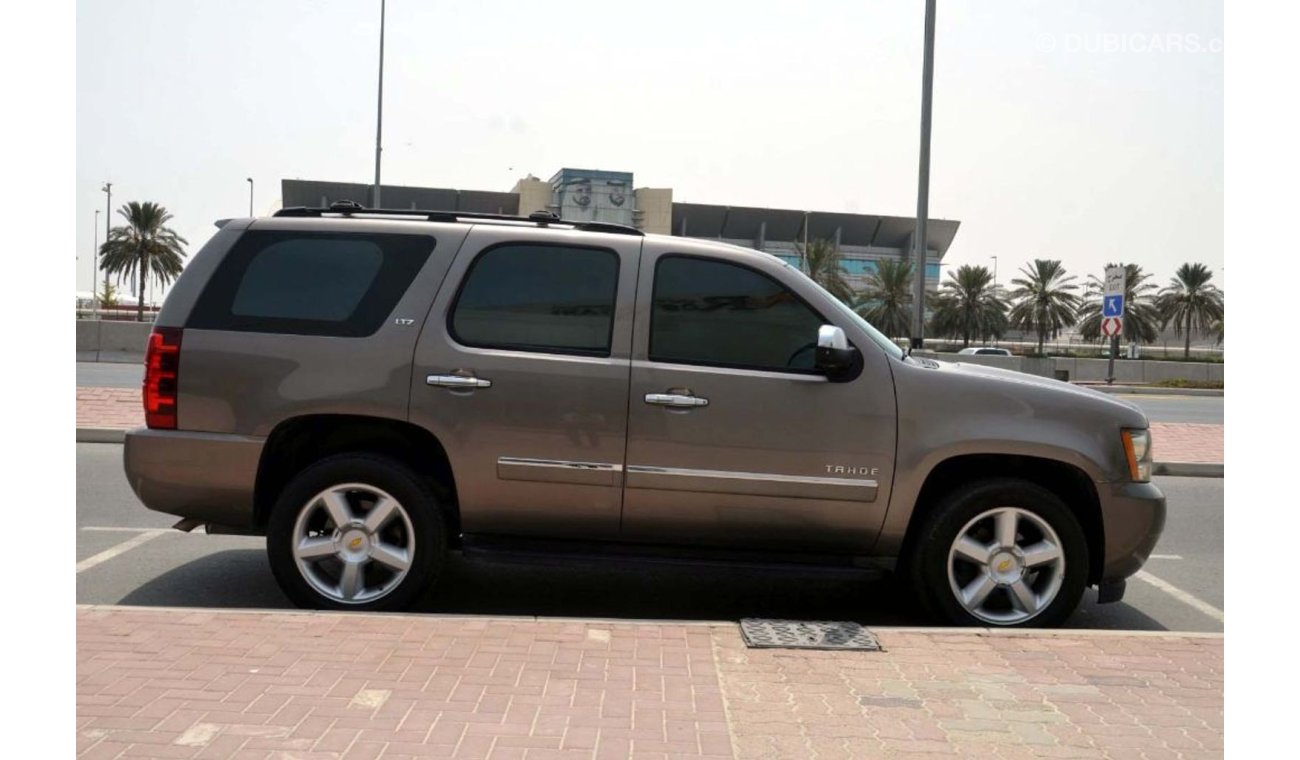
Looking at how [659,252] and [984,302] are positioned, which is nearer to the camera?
[659,252]

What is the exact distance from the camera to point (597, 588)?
6.55 meters

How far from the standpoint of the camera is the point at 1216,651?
197 inches

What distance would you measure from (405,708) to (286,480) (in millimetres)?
2092

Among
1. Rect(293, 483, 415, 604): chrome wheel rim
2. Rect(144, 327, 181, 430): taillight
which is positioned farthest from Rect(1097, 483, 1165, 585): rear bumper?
Rect(144, 327, 181, 430): taillight

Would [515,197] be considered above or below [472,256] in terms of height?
above

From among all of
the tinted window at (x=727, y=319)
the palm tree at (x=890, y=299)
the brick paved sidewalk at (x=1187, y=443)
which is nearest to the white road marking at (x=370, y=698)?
the tinted window at (x=727, y=319)

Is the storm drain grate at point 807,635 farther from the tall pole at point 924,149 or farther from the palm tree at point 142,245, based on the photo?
the palm tree at point 142,245

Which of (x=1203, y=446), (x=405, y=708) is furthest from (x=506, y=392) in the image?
(x=1203, y=446)

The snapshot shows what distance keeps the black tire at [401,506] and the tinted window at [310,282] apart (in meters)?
0.67

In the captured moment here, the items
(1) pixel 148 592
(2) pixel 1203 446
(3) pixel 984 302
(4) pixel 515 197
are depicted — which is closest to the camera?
(1) pixel 148 592

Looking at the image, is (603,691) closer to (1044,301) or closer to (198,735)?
(198,735)

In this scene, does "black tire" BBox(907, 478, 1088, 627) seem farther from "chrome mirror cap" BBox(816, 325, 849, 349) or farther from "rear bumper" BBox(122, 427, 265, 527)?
"rear bumper" BBox(122, 427, 265, 527)

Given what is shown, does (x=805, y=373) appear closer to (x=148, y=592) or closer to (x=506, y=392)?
(x=506, y=392)

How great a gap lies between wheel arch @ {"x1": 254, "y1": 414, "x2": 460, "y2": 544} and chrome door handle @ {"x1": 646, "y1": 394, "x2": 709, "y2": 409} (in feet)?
3.35
